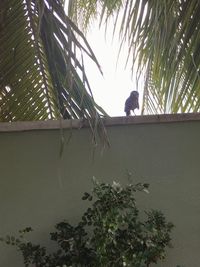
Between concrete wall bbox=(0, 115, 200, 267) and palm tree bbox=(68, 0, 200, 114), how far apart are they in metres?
0.45

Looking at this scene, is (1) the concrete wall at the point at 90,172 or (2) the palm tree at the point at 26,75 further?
(2) the palm tree at the point at 26,75

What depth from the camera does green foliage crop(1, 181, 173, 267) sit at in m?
2.93

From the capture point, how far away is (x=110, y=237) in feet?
9.57

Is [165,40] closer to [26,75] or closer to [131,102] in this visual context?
[131,102]

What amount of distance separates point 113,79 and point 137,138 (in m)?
0.62

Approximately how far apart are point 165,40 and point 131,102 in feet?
2.04

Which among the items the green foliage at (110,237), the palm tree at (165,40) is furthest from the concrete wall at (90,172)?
the palm tree at (165,40)

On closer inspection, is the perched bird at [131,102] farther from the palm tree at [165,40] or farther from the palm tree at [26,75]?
the palm tree at [26,75]

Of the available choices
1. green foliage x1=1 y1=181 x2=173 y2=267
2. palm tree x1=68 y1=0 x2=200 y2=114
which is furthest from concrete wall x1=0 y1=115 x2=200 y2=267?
palm tree x1=68 y1=0 x2=200 y2=114

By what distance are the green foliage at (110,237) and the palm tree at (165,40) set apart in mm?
949

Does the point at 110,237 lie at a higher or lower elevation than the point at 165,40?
lower

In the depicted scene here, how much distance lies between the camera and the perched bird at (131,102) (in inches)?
157

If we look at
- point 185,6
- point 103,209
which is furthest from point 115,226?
point 185,6

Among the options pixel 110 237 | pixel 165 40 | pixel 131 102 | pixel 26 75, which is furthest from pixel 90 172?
pixel 26 75
